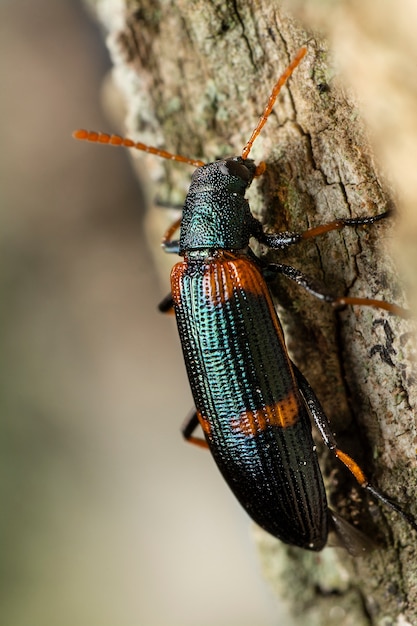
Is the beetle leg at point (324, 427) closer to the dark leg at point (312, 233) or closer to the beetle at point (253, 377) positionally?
the beetle at point (253, 377)

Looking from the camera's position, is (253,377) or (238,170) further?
(238,170)

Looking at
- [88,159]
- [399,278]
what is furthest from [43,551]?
[399,278]

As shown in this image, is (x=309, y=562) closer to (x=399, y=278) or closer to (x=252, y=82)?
(x=399, y=278)

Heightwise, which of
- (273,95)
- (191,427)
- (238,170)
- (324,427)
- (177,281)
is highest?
(273,95)

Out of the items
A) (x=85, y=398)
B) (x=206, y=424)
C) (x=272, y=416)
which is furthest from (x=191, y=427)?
(x=85, y=398)

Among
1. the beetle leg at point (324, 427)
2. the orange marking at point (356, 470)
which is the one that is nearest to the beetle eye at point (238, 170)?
the beetle leg at point (324, 427)

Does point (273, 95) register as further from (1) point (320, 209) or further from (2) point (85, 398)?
(2) point (85, 398)

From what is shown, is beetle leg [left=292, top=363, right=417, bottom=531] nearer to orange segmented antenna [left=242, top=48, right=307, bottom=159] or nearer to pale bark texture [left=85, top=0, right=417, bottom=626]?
pale bark texture [left=85, top=0, right=417, bottom=626]
